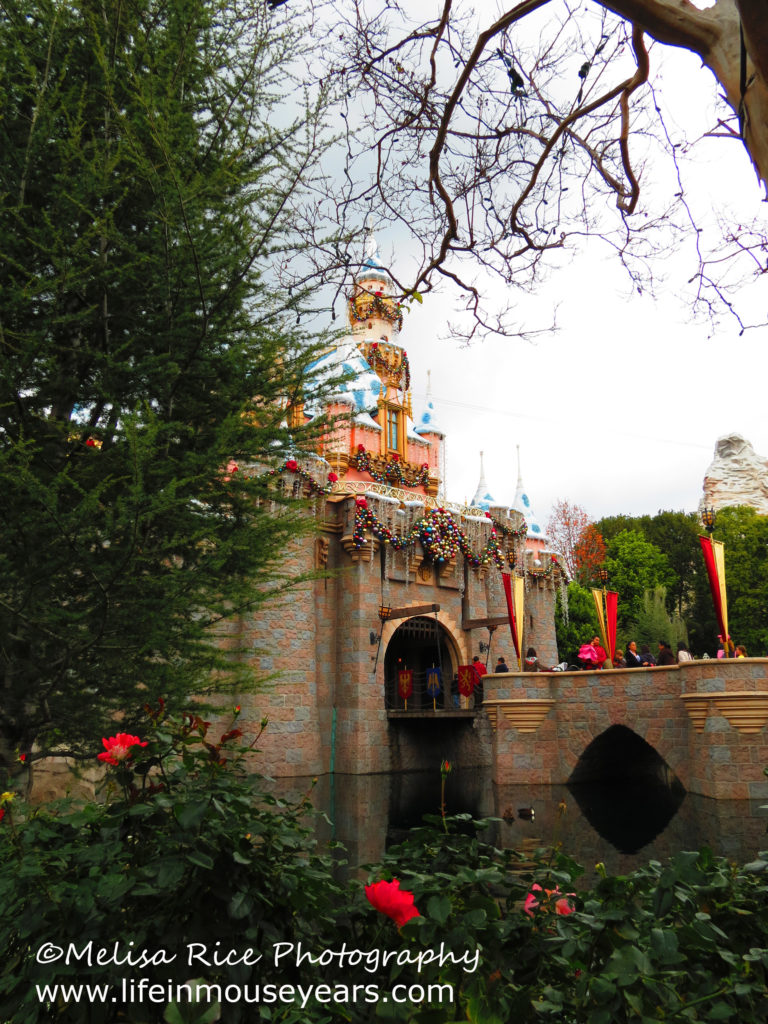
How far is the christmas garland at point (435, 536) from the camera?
755 inches

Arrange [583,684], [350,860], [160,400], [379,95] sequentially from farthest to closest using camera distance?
[583,684] < [350,860] < [160,400] < [379,95]

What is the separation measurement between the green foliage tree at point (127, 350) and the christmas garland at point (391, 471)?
16.2 metres

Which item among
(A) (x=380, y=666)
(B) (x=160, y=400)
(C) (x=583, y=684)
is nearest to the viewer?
(B) (x=160, y=400)

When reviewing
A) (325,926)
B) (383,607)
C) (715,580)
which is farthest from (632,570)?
(325,926)

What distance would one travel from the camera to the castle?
17547mm

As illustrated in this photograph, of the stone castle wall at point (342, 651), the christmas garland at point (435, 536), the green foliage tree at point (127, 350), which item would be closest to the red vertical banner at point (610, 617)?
the stone castle wall at point (342, 651)

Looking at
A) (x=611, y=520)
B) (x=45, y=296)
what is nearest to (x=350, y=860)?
(x=45, y=296)

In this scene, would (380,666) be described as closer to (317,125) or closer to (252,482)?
(252,482)

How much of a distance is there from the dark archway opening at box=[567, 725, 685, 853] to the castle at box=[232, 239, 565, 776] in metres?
3.57

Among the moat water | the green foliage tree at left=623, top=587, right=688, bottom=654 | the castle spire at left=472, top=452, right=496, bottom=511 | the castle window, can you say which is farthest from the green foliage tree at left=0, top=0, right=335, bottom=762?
the green foliage tree at left=623, top=587, right=688, bottom=654

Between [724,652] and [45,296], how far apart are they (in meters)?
12.8

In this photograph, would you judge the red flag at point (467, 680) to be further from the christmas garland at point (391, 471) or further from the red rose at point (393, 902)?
the red rose at point (393, 902)

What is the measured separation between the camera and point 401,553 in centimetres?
2033

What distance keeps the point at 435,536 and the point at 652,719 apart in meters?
8.28
